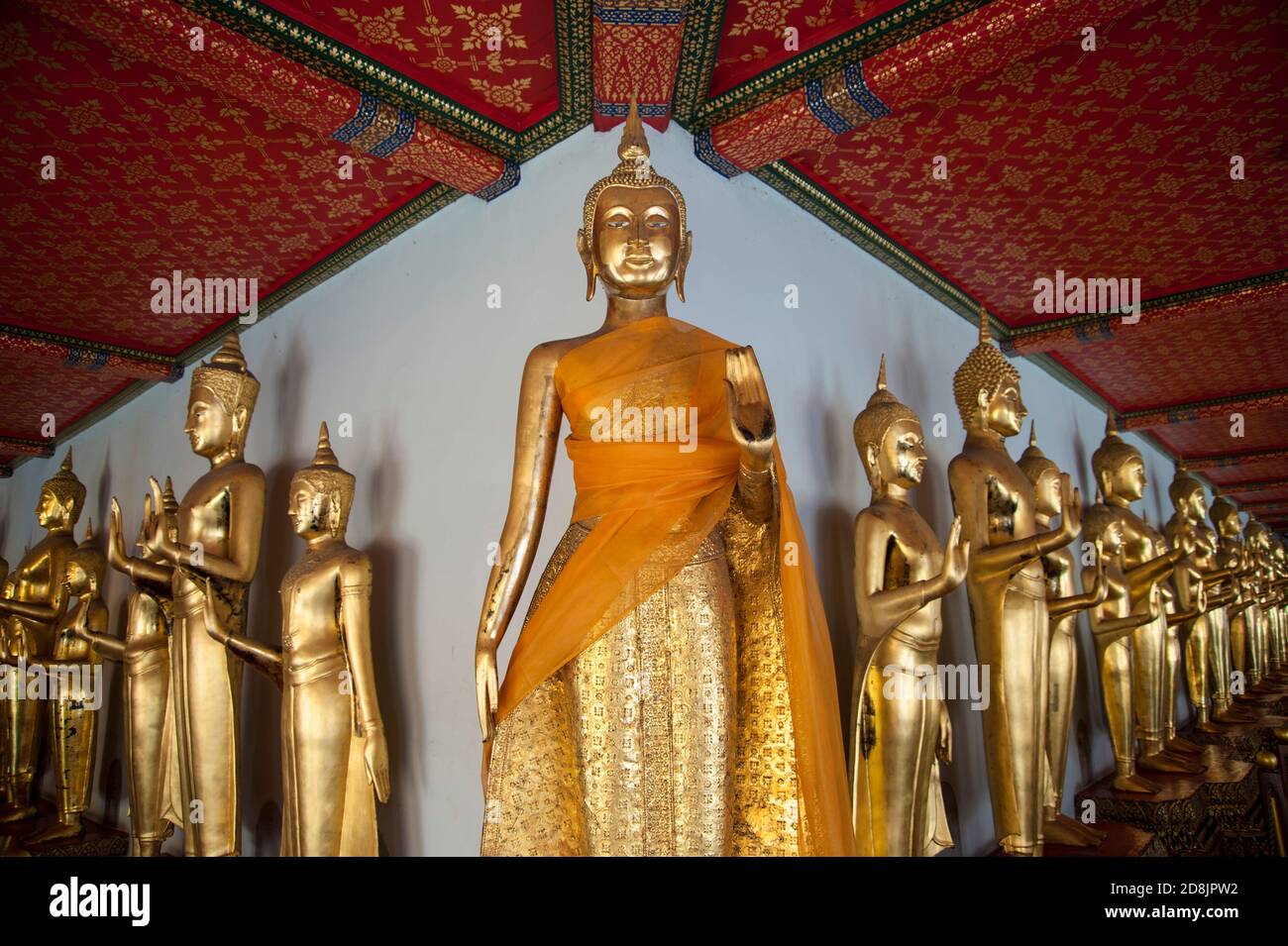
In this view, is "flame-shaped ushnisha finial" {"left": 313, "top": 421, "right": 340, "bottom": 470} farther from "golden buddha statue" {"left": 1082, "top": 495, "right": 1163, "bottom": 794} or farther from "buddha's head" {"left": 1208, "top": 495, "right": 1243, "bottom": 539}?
"buddha's head" {"left": 1208, "top": 495, "right": 1243, "bottom": 539}

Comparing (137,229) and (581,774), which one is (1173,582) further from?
(137,229)

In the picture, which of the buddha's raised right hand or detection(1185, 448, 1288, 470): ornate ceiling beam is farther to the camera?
detection(1185, 448, 1288, 470): ornate ceiling beam

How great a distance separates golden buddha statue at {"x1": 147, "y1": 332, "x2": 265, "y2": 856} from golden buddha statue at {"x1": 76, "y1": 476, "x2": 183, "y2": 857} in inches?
4.7

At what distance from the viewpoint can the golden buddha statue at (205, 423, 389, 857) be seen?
2.72m

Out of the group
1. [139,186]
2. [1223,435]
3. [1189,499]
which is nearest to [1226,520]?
[1223,435]

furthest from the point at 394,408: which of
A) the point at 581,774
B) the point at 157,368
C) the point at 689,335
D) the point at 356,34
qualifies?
the point at 157,368

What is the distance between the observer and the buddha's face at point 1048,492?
4.04 m

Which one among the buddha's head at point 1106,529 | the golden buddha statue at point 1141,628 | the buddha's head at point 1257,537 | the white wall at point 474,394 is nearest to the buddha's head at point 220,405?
the white wall at point 474,394

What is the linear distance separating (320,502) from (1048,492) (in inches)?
134

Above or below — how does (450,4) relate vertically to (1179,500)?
above

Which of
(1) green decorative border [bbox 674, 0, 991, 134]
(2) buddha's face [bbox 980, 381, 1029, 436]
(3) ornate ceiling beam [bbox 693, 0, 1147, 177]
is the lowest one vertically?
(2) buddha's face [bbox 980, 381, 1029, 436]

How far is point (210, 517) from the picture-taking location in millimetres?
3238

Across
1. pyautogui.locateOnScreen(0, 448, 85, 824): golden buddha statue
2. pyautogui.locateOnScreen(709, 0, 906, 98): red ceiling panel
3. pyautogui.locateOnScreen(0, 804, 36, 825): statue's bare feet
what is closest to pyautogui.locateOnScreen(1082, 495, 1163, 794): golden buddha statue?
pyautogui.locateOnScreen(709, 0, 906, 98): red ceiling panel

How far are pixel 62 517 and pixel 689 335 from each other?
4.81 metres
